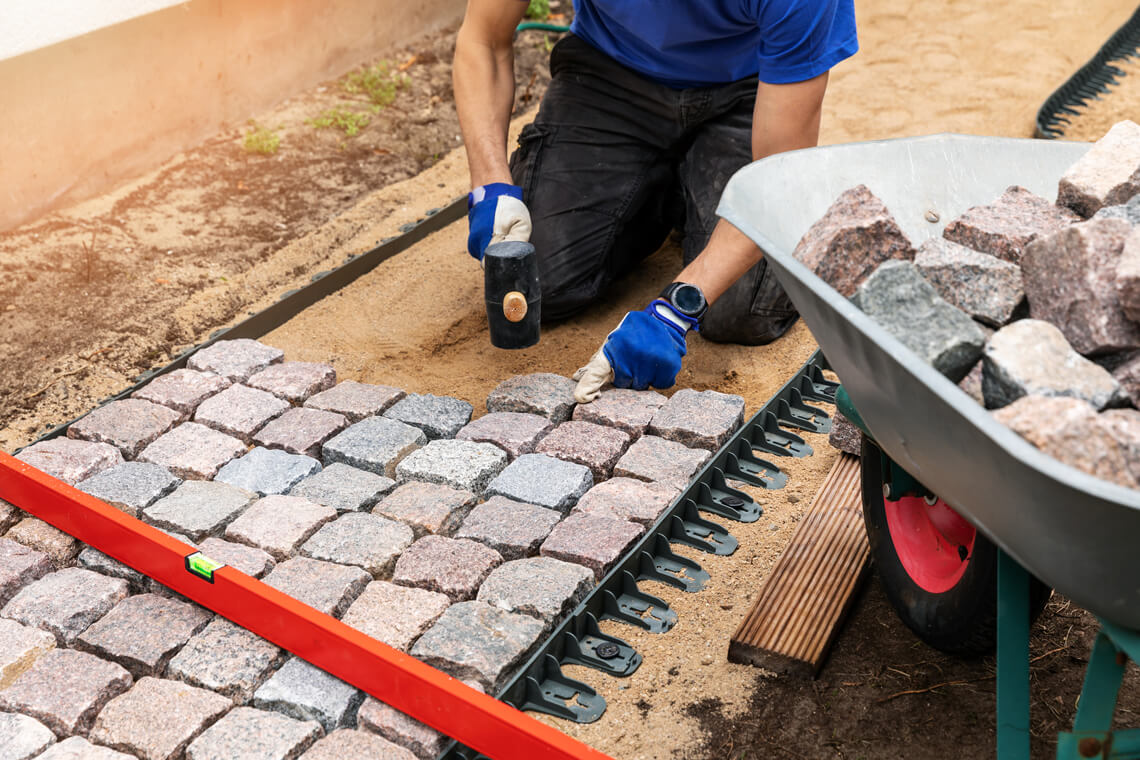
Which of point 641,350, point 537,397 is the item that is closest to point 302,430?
point 537,397

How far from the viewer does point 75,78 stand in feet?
15.3

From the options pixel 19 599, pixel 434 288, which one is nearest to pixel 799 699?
pixel 19 599

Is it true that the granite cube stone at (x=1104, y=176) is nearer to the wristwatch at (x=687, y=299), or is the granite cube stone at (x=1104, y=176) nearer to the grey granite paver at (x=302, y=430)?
the wristwatch at (x=687, y=299)

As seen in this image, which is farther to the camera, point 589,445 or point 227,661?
point 589,445

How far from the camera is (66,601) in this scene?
2.69 m

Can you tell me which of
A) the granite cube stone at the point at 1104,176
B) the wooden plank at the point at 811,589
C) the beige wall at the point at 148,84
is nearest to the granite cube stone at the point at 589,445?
the wooden plank at the point at 811,589

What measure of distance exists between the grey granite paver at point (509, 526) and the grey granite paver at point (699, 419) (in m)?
0.55

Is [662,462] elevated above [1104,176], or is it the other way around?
[1104,176]

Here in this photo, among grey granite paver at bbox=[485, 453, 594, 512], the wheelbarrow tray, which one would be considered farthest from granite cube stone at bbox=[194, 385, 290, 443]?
the wheelbarrow tray

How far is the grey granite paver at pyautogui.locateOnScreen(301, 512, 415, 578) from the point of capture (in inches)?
111

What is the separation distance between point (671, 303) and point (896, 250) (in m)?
1.51

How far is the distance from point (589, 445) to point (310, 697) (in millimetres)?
1212

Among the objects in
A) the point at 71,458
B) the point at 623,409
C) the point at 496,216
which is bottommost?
the point at 623,409

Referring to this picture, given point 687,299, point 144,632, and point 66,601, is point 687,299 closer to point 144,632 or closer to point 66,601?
point 144,632
